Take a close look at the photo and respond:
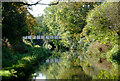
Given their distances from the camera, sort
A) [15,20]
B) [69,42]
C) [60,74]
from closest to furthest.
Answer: [15,20]
[60,74]
[69,42]

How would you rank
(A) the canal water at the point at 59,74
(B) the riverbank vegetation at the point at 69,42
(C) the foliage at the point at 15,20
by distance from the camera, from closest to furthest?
(C) the foliage at the point at 15,20
(B) the riverbank vegetation at the point at 69,42
(A) the canal water at the point at 59,74

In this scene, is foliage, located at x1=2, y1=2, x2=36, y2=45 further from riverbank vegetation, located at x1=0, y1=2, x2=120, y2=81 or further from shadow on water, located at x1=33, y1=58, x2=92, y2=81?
shadow on water, located at x1=33, y1=58, x2=92, y2=81

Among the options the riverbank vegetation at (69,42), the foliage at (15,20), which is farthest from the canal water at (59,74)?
the foliage at (15,20)

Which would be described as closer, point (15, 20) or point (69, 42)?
point (15, 20)

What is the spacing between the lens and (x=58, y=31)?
3191 cm

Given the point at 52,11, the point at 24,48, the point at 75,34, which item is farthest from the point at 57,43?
the point at 24,48

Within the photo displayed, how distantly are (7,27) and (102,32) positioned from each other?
1106cm

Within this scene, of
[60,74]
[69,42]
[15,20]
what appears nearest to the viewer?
[15,20]

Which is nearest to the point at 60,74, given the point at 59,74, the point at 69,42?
the point at 59,74

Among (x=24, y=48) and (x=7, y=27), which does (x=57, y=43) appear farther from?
(x=7, y=27)

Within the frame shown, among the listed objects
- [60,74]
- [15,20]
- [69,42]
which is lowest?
[60,74]

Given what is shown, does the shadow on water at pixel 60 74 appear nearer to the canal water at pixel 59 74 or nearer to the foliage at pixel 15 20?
the canal water at pixel 59 74

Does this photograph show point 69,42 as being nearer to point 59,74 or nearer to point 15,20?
point 59,74

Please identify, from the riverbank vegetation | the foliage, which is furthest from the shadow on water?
the foliage
